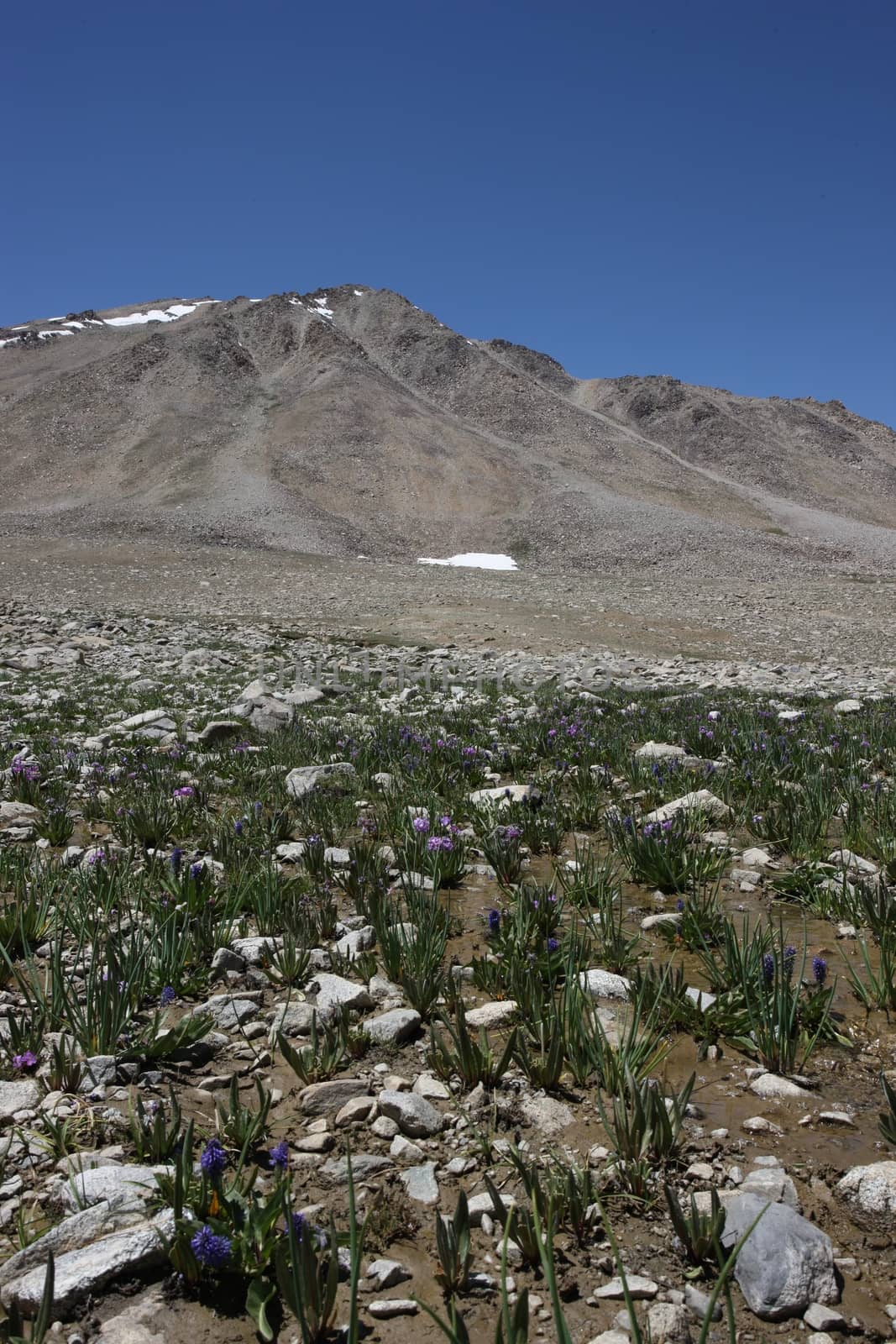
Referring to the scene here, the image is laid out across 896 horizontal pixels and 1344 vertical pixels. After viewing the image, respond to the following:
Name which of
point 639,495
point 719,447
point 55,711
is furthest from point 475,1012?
point 719,447

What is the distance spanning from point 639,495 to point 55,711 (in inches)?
2909

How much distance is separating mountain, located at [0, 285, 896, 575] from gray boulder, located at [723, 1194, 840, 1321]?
47.8 metres

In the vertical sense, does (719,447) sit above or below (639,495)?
above

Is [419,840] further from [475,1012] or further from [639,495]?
[639,495]

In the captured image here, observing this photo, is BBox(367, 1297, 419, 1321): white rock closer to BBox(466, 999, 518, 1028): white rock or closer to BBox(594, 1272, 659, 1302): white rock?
BBox(594, 1272, 659, 1302): white rock

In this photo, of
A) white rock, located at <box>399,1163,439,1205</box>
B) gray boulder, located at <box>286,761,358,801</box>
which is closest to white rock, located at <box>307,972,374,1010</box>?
white rock, located at <box>399,1163,439,1205</box>

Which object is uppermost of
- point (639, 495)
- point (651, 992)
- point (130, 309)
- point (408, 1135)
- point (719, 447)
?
point (130, 309)

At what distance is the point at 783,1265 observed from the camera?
182 centimetres

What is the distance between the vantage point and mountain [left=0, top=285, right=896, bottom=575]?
5925 cm

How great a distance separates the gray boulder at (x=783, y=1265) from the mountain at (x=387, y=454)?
157 ft

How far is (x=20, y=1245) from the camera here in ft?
6.30

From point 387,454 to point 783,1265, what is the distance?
78850 millimetres

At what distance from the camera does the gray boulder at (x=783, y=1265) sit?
5.86 ft

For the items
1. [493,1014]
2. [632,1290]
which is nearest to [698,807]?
[493,1014]
